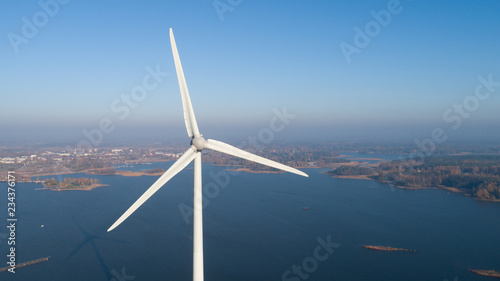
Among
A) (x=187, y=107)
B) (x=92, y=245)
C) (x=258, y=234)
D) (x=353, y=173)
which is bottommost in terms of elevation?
(x=258, y=234)

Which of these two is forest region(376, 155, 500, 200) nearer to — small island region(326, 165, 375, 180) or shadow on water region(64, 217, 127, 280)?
small island region(326, 165, 375, 180)

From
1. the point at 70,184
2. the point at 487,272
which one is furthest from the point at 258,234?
the point at 70,184

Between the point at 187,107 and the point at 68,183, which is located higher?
the point at 187,107

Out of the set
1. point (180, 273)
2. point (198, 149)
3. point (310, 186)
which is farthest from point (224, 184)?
point (198, 149)

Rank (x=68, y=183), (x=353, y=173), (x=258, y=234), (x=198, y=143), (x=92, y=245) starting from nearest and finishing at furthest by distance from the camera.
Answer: (x=198, y=143)
(x=92, y=245)
(x=258, y=234)
(x=68, y=183)
(x=353, y=173)

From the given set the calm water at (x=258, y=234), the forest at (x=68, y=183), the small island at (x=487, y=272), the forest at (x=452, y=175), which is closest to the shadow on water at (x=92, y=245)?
the calm water at (x=258, y=234)

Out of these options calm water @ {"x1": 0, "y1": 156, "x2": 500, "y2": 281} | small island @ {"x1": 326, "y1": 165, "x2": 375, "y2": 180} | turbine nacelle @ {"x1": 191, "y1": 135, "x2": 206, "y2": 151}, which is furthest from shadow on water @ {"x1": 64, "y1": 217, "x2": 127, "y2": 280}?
small island @ {"x1": 326, "y1": 165, "x2": 375, "y2": 180}

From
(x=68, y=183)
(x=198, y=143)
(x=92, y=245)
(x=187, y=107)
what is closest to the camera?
(x=198, y=143)

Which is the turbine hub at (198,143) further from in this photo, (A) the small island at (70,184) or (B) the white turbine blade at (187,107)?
A: (A) the small island at (70,184)

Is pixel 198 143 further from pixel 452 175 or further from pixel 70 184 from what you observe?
pixel 452 175
